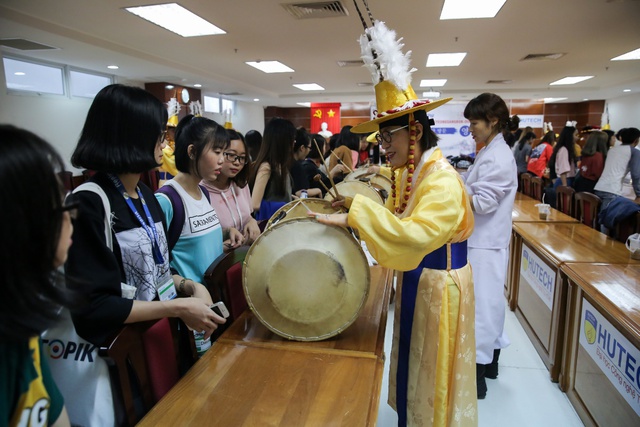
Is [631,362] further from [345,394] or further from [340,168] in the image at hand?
[340,168]

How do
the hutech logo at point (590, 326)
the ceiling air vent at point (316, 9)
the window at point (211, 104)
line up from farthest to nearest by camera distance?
1. the window at point (211, 104)
2. the ceiling air vent at point (316, 9)
3. the hutech logo at point (590, 326)

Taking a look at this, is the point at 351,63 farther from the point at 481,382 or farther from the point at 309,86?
the point at 481,382

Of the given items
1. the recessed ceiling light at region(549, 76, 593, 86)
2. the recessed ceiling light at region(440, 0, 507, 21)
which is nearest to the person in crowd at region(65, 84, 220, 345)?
the recessed ceiling light at region(440, 0, 507, 21)

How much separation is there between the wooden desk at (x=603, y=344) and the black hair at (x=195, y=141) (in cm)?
179

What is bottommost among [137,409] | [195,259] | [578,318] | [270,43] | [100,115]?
[578,318]

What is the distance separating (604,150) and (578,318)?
3934mm

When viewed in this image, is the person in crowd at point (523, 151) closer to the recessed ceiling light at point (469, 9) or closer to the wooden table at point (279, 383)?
the recessed ceiling light at point (469, 9)

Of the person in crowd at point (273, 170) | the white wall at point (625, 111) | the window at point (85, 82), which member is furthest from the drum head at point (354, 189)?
the white wall at point (625, 111)

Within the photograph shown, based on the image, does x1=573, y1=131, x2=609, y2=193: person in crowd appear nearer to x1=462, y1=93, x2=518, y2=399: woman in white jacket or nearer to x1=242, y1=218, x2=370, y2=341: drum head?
x1=462, y1=93, x2=518, y2=399: woman in white jacket

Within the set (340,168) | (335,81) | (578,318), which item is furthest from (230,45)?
(578,318)

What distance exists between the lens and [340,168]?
13.4 feet

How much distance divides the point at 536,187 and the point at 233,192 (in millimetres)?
4670

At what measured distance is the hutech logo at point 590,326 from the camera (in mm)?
1928

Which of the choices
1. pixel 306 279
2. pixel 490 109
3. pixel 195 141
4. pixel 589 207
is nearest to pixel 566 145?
pixel 589 207
